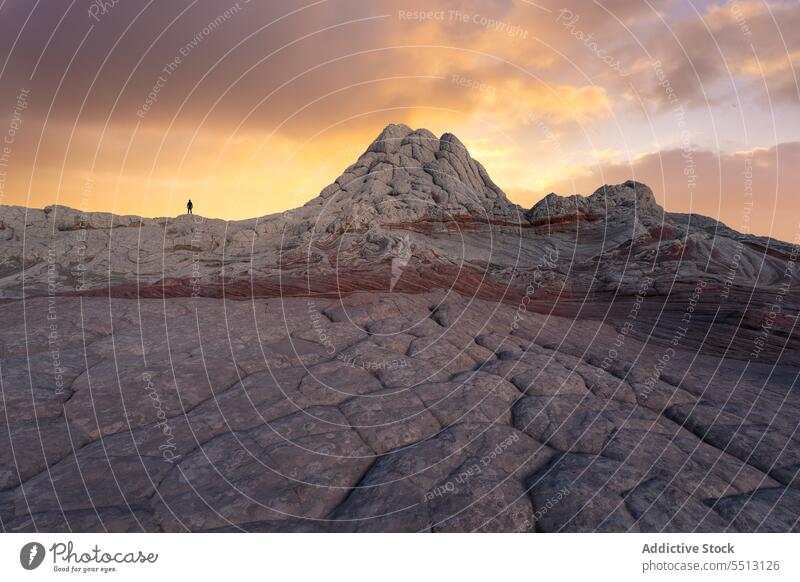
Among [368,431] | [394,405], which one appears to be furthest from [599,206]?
[368,431]

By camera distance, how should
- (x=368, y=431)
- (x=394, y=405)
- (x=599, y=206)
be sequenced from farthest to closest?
(x=599, y=206) < (x=394, y=405) < (x=368, y=431)

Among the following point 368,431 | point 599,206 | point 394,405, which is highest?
point 599,206

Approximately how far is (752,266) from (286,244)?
1418 inches

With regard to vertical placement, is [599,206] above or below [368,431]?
above

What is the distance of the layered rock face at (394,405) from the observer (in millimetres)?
7117

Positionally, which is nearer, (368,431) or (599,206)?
(368,431)

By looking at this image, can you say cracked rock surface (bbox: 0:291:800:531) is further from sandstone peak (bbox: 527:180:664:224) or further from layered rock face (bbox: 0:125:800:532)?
sandstone peak (bbox: 527:180:664:224)

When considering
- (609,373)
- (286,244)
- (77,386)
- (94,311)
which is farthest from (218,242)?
(609,373)

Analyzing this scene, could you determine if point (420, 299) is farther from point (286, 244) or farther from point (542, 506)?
point (286, 244)

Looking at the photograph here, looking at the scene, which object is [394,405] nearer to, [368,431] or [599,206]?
[368,431]

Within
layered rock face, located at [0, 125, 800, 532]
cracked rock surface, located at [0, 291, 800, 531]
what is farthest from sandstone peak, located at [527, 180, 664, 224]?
cracked rock surface, located at [0, 291, 800, 531]

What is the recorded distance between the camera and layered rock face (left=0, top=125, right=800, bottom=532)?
7.12 metres

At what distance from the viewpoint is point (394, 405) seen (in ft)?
32.1

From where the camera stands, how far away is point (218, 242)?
47344 mm
